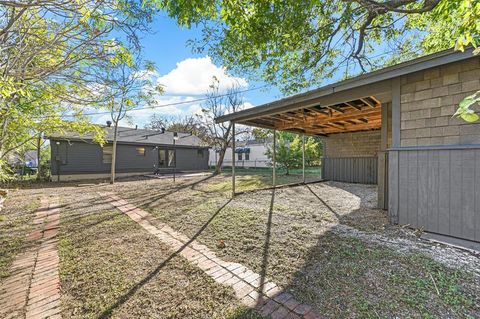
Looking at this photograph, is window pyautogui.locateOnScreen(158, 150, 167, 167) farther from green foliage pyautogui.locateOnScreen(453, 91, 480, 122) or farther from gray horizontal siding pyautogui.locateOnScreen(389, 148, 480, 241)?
green foliage pyautogui.locateOnScreen(453, 91, 480, 122)

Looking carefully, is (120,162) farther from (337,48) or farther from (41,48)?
(337,48)

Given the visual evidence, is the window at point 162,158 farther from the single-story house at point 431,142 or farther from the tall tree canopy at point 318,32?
the single-story house at point 431,142

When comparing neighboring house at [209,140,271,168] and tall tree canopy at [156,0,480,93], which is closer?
tall tree canopy at [156,0,480,93]

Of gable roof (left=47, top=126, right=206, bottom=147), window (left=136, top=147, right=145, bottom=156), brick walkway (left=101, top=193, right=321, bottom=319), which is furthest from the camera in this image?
window (left=136, top=147, right=145, bottom=156)

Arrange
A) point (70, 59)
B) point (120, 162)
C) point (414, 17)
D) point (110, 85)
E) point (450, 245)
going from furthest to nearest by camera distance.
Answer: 1. point (120, 162)
2. point (414, 17)
3. point (110, 85)
4. point (70, 59)
5. point (450, 245)

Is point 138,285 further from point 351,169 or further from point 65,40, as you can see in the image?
point 351,169

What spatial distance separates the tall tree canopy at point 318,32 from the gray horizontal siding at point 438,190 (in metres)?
1.72

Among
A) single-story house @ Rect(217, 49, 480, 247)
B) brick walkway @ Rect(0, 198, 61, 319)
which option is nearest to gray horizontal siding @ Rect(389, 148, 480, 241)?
single-story house @ Rect(217, 49, 480, 247)

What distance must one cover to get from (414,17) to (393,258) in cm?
757

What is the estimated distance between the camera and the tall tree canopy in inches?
134

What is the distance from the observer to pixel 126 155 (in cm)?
1454

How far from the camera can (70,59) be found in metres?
4.01

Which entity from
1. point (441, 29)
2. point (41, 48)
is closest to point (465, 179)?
point (441, 29)

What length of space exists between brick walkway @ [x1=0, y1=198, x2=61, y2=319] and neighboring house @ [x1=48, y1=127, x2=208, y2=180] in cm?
1076
